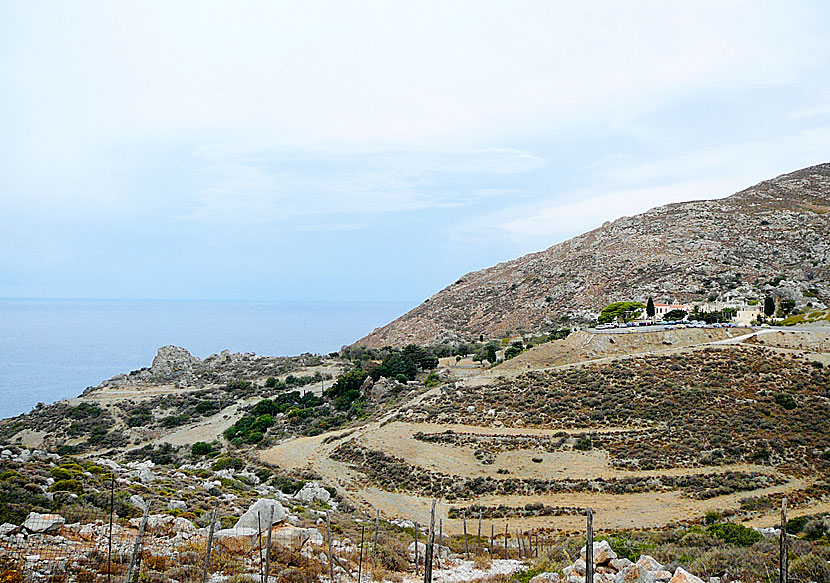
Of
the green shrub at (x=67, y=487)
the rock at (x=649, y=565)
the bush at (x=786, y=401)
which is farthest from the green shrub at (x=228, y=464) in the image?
the bush at (x=786, y=401)

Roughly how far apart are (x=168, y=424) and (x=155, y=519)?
3338 cm

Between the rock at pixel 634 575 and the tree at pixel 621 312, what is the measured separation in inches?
1794

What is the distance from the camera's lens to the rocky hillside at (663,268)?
58688 mm

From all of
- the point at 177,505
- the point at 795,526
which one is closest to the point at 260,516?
the point at 177,505

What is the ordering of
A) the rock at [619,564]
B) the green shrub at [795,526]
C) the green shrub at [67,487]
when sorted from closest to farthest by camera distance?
the rock at [619,564] → the green shrub at [67,487] → the green shrub at [795,526]

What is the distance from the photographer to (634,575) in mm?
Answer: 8430

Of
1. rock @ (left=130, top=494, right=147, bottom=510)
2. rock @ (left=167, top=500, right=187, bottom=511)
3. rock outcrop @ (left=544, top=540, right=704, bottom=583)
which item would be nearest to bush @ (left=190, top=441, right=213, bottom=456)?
rock @ (left=167, top=500, right=187, bottom=511)

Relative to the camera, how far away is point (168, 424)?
41000 millimetres

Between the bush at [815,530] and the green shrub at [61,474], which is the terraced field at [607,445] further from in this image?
the green shrub at [61,474]

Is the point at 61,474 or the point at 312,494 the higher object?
the point at 61,474

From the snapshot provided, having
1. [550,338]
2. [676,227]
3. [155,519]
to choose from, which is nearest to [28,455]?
[155,519]

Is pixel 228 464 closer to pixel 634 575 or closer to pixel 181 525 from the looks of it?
pixel 181 525

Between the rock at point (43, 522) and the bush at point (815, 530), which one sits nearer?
the rock at point (43, 522)

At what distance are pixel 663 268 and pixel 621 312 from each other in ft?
56.1
